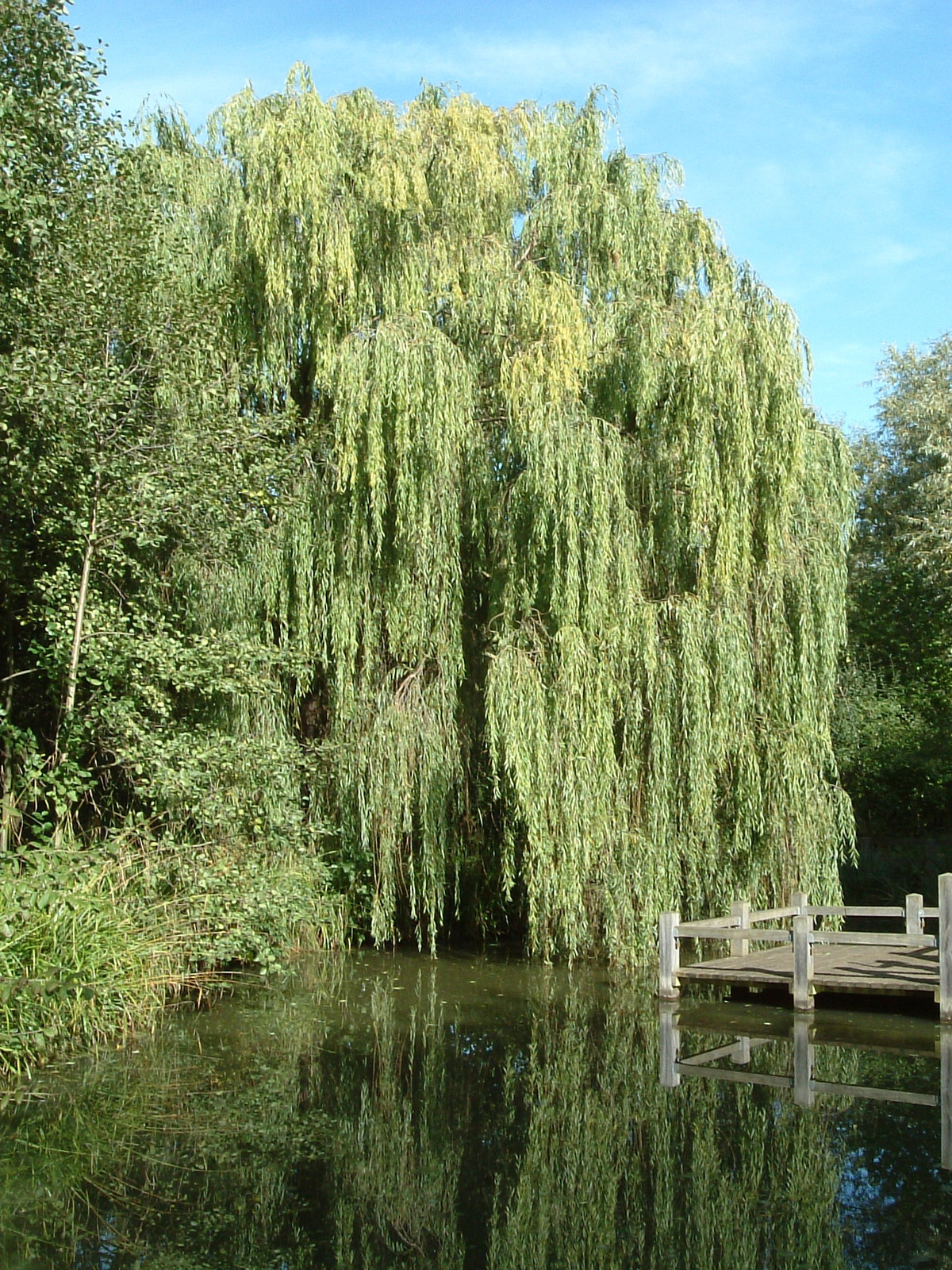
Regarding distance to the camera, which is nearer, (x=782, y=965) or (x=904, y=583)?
(x=782, y=965)

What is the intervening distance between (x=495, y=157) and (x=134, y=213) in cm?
440

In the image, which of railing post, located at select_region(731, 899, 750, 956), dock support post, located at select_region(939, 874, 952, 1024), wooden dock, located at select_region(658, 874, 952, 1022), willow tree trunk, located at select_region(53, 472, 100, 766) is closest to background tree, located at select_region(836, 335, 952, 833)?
wooden dock, located at select_region(658, 874, 952, 1022)

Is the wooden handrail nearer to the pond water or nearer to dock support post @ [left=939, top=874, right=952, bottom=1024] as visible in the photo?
the pond water

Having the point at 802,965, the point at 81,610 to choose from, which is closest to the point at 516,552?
the point at 81,610

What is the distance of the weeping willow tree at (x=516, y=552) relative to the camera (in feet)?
37.8

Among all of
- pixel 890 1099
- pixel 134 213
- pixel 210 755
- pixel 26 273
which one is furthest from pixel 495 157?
pixel 890 1099

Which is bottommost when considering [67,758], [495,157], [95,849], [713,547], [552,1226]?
[552,1226]

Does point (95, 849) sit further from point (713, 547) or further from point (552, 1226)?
point (713, 547)

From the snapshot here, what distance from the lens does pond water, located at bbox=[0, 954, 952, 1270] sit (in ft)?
17.7

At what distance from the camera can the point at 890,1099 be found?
298 inches

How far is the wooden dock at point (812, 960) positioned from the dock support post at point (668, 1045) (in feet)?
1.08

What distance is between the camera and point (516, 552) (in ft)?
39.0

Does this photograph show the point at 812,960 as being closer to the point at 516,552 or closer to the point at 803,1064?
the point at 803,1064

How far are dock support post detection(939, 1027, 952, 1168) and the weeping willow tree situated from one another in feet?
9.11
